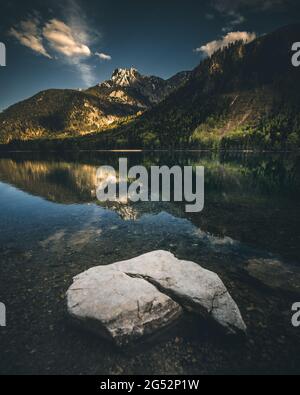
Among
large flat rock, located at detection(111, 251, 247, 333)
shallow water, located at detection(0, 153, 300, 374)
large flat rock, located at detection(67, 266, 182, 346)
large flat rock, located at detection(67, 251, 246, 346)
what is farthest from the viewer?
large flat rock, located at detection(111, 251, 247, 333)

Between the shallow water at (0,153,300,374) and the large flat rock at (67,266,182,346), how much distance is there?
68 centimetres

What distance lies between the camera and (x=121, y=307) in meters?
11.2

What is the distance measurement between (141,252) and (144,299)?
840 cm

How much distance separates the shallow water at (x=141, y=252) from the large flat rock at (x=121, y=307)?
0.68 meters

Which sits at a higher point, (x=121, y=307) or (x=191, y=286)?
(x=191, y=286)

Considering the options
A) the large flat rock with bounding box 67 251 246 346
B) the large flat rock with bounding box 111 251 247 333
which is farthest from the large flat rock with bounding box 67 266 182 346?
the large flat rock with bounding box 111 251 247 333

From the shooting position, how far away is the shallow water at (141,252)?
10.1m

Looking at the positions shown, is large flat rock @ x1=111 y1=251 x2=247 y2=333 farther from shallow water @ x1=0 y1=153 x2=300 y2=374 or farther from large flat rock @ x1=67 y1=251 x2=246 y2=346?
shallow water @ x1=0 y1=153 x2=300 y2=374

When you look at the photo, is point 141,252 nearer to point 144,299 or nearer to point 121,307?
point 144,299

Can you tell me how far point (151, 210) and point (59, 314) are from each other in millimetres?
20736

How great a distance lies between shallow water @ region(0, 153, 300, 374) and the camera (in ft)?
33.3

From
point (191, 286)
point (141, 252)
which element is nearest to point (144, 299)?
point (191, 286)
